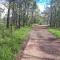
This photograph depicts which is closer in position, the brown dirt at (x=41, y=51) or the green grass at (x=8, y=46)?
the green grass at (x=8, y=46)

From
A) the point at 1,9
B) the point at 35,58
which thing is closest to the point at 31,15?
the point at 1,9

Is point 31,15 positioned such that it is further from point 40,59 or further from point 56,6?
point 40,59

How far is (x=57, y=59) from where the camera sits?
36.6 ft

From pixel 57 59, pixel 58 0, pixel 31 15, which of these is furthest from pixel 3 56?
pixel 31 15

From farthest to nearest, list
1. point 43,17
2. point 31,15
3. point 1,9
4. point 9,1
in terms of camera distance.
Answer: point 43,17
point 31,15
point 1,9
point 9,1

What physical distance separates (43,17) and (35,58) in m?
92.3

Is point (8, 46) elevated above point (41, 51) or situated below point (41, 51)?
above

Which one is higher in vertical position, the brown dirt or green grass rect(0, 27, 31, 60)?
green grass rect(0, 27, 31, 60)

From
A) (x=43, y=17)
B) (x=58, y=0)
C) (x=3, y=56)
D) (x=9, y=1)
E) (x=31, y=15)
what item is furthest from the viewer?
(x=43, y=17)

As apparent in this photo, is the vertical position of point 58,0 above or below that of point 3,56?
above

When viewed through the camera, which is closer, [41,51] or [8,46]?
[8,46]

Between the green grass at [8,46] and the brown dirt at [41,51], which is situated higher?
the green grass at [8,46]

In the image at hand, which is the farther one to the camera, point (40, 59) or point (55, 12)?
point (55, 12)

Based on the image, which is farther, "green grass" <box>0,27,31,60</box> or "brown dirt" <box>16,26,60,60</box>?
"brown dirt" <box>16,26,60,60</box>
